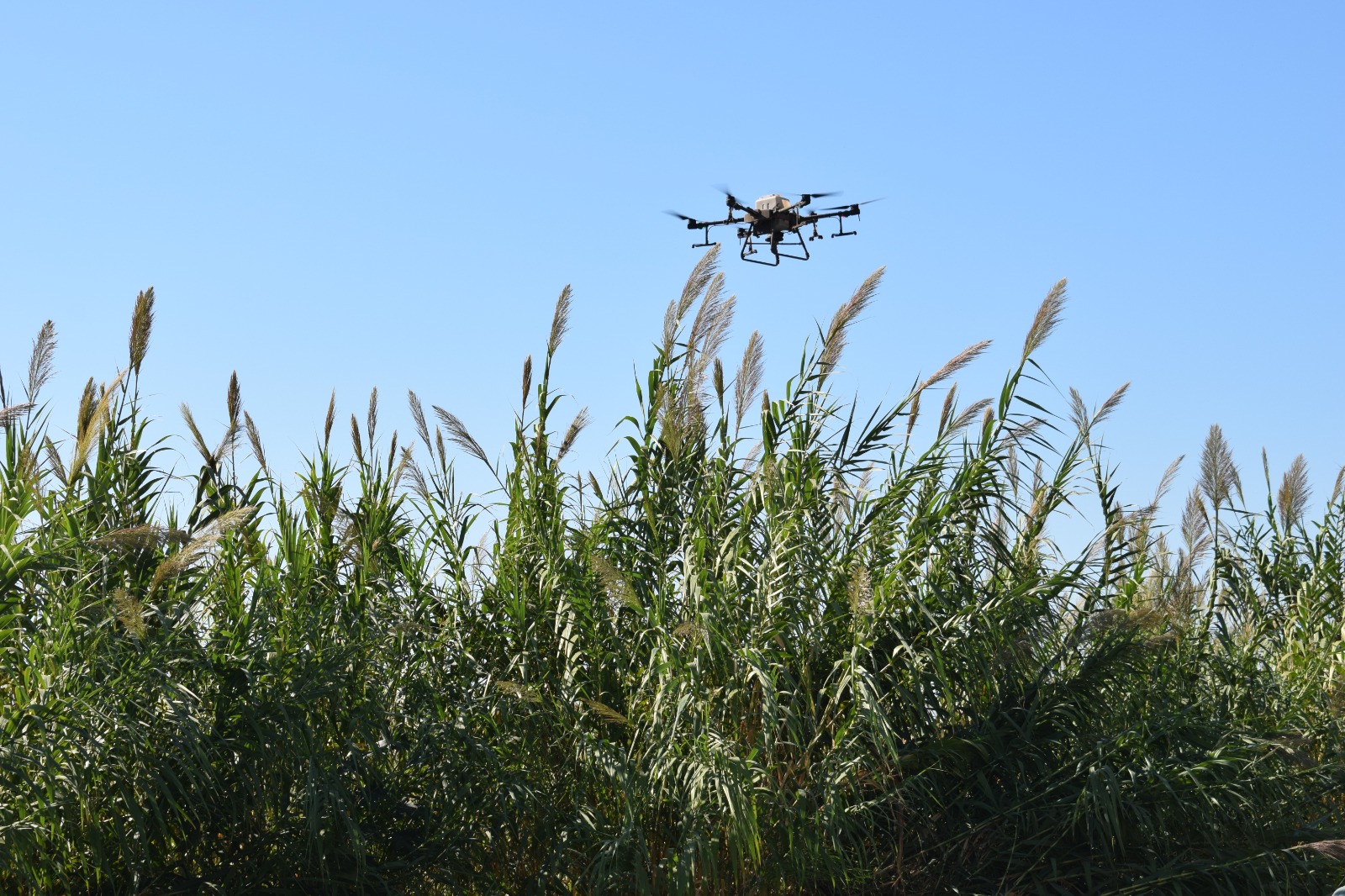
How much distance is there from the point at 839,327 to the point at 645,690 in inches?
62.2

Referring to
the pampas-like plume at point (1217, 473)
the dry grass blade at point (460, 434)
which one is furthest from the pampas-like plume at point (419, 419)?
the pampas-like plume at point (1217, 473)

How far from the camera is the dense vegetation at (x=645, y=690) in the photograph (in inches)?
152

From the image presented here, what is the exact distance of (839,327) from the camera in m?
4.93

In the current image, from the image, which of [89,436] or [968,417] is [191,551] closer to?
[89,436]

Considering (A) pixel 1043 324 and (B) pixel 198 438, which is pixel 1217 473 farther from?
(B) pixel 198 438

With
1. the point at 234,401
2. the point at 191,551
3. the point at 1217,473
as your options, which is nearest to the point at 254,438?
the point at 234,401

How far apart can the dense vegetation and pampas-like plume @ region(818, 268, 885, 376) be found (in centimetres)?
1

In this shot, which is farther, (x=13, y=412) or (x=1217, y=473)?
(x=1217, y=473)

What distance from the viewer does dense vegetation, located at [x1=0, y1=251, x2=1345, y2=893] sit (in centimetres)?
387

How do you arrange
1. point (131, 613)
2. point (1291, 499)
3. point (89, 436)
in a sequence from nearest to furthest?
point (131, 613) < point (89, 436) < point (1291, 499)

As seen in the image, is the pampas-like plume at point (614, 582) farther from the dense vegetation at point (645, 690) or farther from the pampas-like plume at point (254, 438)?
the pampas-like plume at point (254, 438)

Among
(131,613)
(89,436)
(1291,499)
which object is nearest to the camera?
(131,613)

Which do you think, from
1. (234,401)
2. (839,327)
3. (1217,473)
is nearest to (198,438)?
(234,401)

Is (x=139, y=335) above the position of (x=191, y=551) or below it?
above
